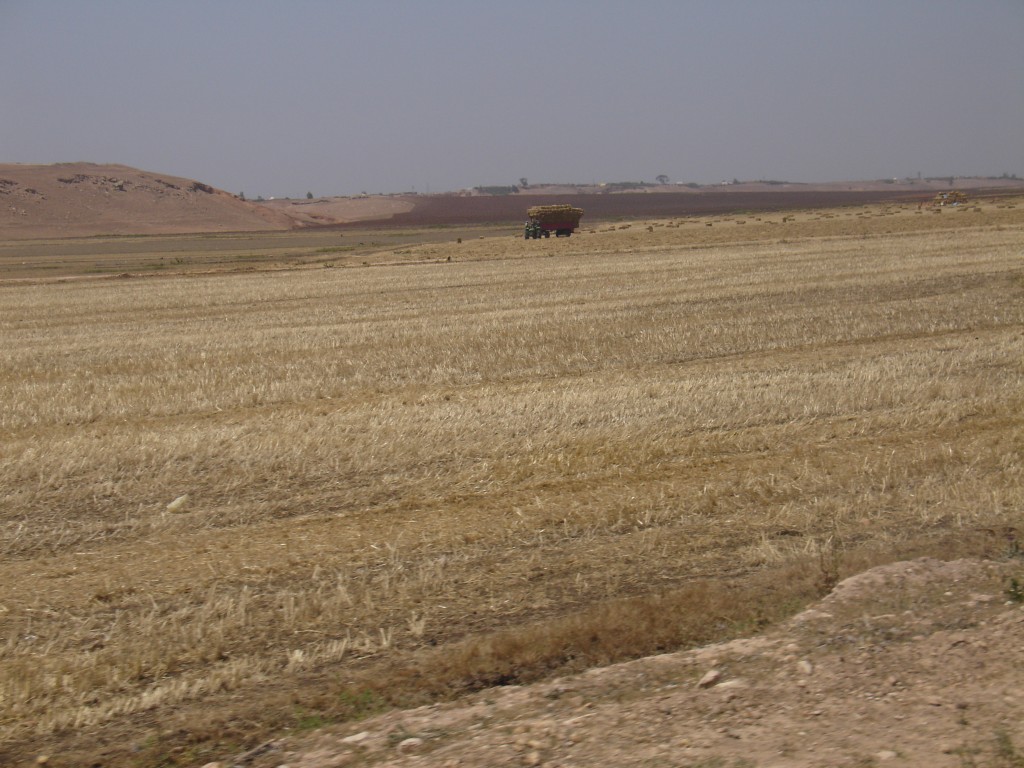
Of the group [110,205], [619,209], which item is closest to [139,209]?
[110,205]

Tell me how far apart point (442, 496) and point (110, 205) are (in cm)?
11272

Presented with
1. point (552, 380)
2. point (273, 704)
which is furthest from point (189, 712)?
point (552, 380)

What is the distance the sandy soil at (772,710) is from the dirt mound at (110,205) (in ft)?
321

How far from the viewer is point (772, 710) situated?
4.14 metres

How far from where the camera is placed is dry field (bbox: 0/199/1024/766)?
491 cm

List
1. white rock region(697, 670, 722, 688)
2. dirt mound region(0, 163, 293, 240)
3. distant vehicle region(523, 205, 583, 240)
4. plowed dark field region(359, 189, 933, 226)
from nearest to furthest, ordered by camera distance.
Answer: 1. white rock region(697, 670, 722, 688)
2. distant vehicle region(523, 205, 583, 240)
3. plowed dark field region(359, 189, 933, 226)
4. dirt mound region(0, 163, 293, 240)

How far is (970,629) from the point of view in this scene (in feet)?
15.4

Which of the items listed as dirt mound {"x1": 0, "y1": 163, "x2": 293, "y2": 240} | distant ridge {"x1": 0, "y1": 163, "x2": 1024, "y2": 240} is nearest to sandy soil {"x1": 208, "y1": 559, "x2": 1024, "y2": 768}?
distant ridge {"x1": 0, "y1": 163, "x2": 1024, "y2": 240}

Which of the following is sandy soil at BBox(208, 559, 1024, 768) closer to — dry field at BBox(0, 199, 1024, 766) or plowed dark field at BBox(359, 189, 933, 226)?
dry field at BBox(0, 199, 1024, 766)

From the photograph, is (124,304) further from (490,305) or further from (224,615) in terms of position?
(224,615)

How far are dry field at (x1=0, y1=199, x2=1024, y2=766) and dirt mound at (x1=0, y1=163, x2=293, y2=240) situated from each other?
89637mm

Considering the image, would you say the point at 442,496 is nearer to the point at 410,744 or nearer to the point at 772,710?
the point at 410,744

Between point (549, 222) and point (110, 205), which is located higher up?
point (110, 205)

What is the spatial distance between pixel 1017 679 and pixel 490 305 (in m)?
16.7
